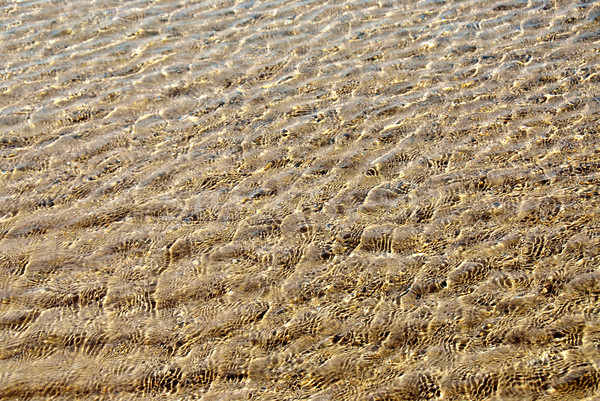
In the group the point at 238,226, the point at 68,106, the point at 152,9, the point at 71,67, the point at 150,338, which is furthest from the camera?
the point at 152,9

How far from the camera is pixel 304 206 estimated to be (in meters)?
4.13

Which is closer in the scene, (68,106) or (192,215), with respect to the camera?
(192,215)

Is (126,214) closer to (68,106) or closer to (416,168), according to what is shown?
(68,106)

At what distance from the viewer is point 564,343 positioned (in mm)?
3092

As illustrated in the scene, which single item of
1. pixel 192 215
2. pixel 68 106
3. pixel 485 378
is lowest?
pixel 485 378

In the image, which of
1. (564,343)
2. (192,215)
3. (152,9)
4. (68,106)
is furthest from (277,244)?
(152,9)

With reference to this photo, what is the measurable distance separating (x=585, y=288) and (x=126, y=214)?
292cm

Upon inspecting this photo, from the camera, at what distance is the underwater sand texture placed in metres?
3.11

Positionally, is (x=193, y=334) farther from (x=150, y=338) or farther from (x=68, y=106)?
(x=68, y=106)

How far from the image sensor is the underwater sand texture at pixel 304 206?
311 centimetres

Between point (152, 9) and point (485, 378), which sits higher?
point (152, 9)

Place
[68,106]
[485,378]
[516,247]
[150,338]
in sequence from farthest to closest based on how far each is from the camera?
[68,106], [516,247], [150,338], [485,378]

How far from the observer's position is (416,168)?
4.43 meters

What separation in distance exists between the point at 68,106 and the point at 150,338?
284 cm
